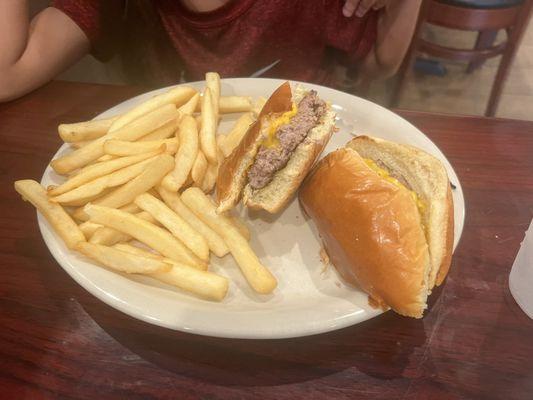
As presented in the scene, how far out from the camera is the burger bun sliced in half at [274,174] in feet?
4.82

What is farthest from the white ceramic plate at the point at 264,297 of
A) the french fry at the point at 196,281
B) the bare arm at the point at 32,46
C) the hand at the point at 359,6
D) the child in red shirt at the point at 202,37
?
the hand at the point at 359,6

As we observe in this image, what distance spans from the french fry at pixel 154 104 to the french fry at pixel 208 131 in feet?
0.32

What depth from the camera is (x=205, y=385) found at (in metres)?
1.16

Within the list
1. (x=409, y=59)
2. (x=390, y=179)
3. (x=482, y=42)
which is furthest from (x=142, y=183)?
(x=482, y=42)


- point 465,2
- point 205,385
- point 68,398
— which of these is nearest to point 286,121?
point 205,385

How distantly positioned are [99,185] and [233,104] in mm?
613

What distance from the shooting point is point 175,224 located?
4.51ft

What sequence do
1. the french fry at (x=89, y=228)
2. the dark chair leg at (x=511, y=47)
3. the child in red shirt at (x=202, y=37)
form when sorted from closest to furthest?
the french fry at (x=89, y=228) < the child in red shirt at (x=202, y=37) < the dark chair leg at (x=511, y=47)

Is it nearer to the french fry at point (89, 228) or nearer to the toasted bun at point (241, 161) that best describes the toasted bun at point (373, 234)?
the toasted bun at point (241, 161)

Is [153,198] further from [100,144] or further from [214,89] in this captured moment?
[214,89]

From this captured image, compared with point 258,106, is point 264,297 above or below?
below

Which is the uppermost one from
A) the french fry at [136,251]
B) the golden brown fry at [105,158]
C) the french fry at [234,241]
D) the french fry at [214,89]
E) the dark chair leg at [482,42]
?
the french fry at [214,89]

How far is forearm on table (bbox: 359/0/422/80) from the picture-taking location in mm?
2185

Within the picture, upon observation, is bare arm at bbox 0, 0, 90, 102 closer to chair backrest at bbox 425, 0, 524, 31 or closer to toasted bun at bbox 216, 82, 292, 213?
toasted bun at bbox 216, 82, 292, 213
